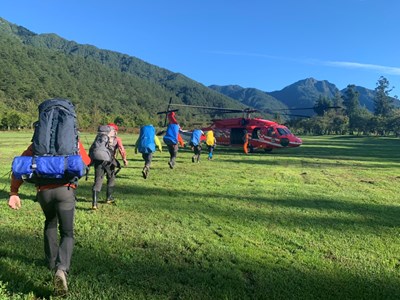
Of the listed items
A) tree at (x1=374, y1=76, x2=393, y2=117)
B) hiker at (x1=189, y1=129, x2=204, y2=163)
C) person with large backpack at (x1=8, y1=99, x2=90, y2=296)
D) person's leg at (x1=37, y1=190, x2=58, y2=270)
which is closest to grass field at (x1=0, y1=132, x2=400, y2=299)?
person's leg at (x1=37, y1=190, x2=58, y2=270)

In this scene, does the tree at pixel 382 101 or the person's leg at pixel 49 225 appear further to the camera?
the tree at pixel 382 101

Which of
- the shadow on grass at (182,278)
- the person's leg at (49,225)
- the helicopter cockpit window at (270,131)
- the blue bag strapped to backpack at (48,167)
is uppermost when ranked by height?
the helicopter cockpit window at (270,131)

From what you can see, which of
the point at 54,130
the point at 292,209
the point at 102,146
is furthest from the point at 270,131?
the point at 54,130

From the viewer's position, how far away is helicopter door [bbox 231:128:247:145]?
2650cm

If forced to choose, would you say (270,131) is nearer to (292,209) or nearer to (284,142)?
(284,142)

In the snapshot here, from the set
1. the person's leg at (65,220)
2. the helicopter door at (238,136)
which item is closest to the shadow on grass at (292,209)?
the person's leg at (65,220)

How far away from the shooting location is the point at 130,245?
18.4 ft

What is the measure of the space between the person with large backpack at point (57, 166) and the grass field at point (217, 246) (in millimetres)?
599

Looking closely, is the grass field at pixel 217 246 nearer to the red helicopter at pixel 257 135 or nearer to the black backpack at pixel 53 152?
the black backpack at pixel 53 152

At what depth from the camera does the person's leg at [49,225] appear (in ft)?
13.0

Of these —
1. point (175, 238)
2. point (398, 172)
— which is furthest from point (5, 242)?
point (398, 172)

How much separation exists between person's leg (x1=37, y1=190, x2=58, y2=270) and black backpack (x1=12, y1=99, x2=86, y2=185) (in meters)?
0.19

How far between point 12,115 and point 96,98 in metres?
117

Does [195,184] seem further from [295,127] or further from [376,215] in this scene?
[295,127]
